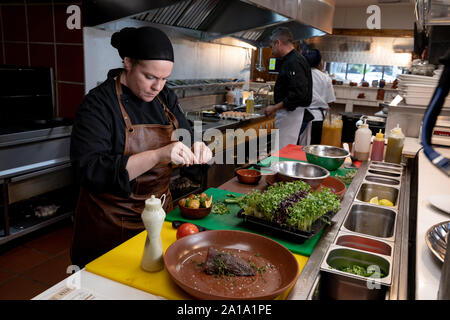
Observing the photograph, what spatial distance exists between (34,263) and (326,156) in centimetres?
267

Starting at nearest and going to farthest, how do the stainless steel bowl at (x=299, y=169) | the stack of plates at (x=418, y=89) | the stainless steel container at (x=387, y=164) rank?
the stainless steel bowl at (x=299, y=169)
the stainless steel container at (x=387, y=164)
the stack of plates at (x=418, y=89)

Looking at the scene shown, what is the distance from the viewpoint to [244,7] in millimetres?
4953

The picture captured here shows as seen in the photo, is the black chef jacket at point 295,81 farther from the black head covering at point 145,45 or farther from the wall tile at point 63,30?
the black head covering at point 145,45

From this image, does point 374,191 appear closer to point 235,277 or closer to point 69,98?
point 235,277

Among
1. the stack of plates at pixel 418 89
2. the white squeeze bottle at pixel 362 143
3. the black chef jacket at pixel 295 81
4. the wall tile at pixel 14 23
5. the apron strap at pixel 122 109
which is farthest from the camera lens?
the black chef jacket at pixel 295 81

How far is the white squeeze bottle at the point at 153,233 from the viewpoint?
50.8 inches

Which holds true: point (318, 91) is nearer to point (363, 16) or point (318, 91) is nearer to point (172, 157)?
point (172, 157)

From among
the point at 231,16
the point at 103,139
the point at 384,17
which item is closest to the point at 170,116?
the point at 103,139

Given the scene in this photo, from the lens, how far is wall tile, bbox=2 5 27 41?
387cm

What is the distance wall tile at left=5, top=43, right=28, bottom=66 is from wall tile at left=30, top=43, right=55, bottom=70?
103mm

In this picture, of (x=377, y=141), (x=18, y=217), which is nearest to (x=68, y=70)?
(x=18, y=217)

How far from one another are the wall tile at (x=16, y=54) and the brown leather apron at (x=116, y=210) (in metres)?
2.58

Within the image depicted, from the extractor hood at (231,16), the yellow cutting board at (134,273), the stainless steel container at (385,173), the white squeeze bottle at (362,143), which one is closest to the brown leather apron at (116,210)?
the yellow cutting board at (134,273)

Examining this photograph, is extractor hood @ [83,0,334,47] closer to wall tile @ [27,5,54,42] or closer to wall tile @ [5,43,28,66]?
wall tile @ [27,5,54,42]
